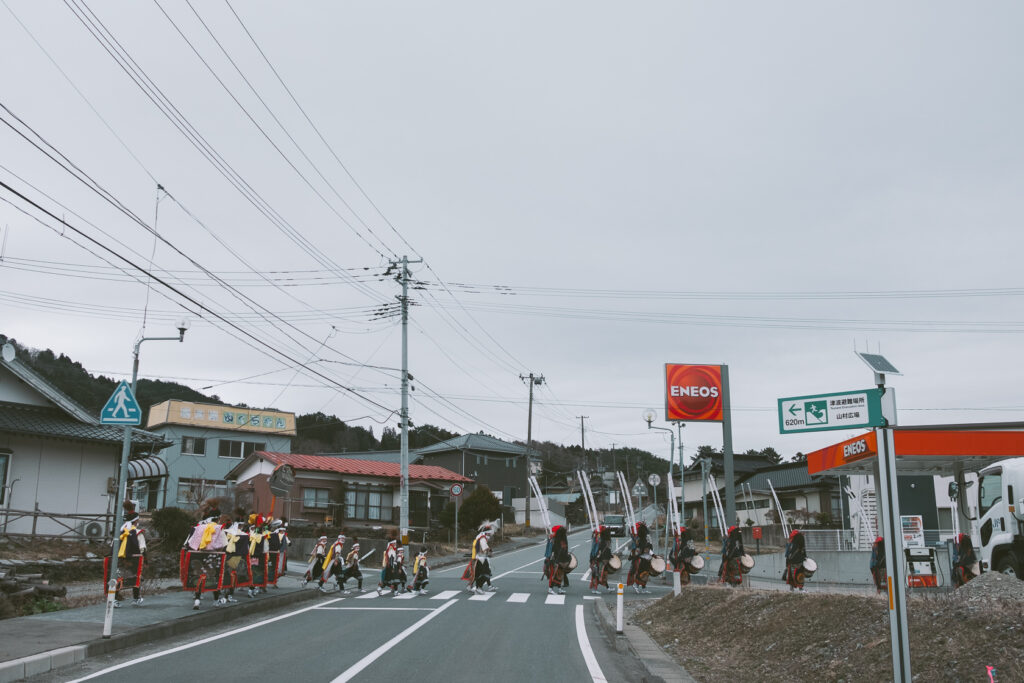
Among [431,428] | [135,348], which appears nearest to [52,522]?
[135,348]

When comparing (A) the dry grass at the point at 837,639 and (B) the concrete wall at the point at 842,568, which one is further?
(B) the concrete wall at the point at 842,568

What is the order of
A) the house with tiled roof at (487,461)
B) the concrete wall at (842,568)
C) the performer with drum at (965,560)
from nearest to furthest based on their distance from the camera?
1. the performer with drum at (965,560)
2. the concrete wall at (842,568)
3. the house with tiled roof at (487,461)

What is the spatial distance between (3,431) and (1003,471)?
24045 millimetres

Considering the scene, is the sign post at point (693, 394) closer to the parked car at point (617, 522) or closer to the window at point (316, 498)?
the window at point (316, 498)

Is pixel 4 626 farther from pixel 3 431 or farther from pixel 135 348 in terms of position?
pixel 3 431

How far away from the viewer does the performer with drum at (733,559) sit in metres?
19.9

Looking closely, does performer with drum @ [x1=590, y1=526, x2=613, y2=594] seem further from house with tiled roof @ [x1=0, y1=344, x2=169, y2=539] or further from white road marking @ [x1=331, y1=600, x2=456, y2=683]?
house with tiled roof @ [x1=0, y1=344, x2=169, y2=539]

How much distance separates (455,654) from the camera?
34.4 ft

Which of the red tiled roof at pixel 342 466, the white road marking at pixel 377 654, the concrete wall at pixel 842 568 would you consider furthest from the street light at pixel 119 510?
the red tiled roof at pixel 342 466

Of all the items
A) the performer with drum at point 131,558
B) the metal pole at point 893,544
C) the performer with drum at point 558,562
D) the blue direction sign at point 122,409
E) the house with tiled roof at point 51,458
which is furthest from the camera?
the house with tiled roof at point 51,458

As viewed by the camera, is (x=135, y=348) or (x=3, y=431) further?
(x=3, y=431)

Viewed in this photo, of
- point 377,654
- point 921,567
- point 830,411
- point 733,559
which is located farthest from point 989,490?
point 377,654

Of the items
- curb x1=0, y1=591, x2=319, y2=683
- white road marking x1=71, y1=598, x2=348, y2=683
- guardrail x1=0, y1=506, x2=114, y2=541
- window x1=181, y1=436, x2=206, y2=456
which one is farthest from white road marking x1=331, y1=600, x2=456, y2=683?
window x1=181, y1=436, x2=206, y2=456

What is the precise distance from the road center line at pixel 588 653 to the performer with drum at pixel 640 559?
6.30 meters
